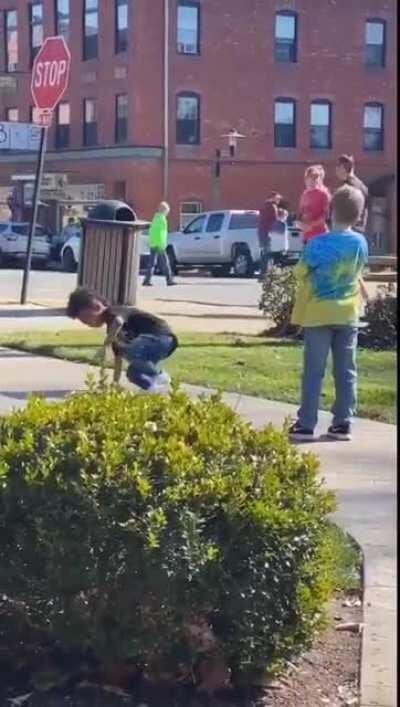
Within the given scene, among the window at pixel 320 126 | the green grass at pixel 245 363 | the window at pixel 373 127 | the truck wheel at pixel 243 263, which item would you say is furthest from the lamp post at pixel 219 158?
the green grass at pixel 245 363

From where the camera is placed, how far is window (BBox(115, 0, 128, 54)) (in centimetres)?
4747

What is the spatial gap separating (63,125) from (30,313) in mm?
33137

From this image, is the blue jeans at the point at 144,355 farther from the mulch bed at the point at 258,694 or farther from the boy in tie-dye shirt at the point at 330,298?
the mulch bed at the point at 258,694

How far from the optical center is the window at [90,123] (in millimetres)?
49531

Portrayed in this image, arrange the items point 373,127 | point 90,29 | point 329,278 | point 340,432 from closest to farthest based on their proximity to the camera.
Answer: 1. point 329,278
2. point 340,432
3. point 90,29
4. point 373,127

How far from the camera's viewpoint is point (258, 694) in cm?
468

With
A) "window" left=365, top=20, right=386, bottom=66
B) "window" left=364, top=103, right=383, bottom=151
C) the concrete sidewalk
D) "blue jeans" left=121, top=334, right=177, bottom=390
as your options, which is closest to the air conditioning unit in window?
"window" left=365, top=20, right=386, bottom=66

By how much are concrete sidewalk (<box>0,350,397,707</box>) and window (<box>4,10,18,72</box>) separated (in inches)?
1626

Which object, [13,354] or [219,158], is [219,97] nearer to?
[219,158]

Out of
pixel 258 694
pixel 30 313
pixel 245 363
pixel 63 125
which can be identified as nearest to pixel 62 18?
pixel 63 125

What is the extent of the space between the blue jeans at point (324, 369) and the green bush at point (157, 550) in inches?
156

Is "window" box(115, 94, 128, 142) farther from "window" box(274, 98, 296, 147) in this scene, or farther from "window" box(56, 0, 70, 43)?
"window" box(274, 98, 296, 147)

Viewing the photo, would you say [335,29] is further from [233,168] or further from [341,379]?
[341,379]

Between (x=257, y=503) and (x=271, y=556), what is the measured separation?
171 mm
